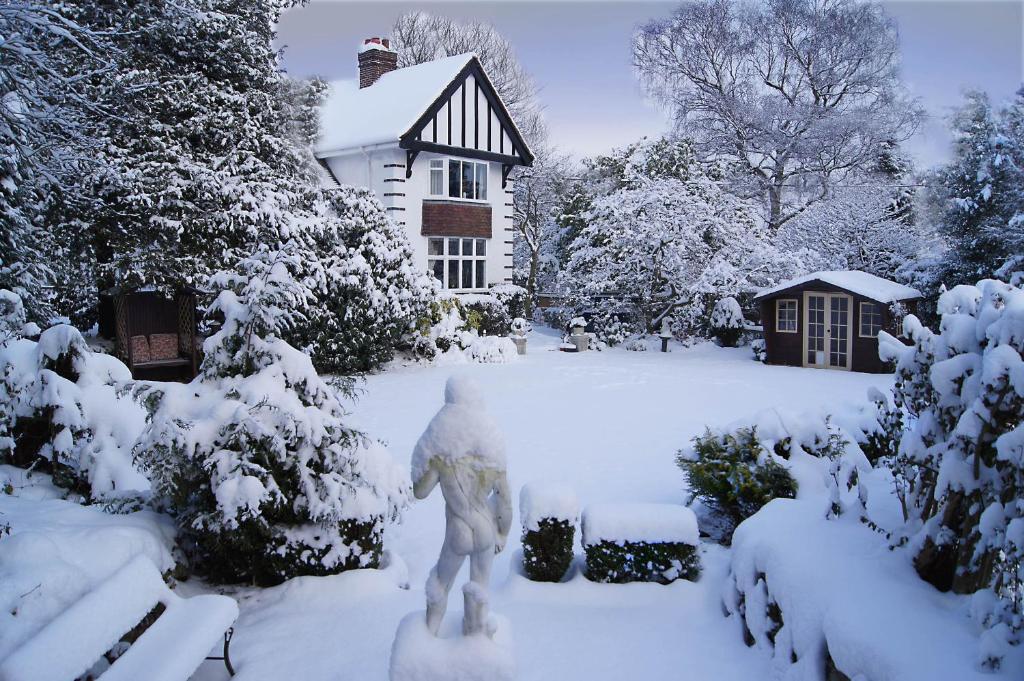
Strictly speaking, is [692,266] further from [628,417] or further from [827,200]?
[628,417]

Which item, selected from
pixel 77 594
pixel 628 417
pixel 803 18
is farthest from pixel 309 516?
pixel 803 18

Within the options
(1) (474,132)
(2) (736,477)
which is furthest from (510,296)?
(2) (736,477)

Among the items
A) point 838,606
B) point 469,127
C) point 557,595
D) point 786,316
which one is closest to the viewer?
point 838,606

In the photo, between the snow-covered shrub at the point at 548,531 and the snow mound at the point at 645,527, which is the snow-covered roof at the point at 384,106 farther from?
the snow mound at the point at 645,527

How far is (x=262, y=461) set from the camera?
5.89m

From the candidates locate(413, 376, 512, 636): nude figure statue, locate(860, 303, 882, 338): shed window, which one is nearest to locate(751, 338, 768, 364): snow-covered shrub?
locate(860, 303, 882, 338): shed window

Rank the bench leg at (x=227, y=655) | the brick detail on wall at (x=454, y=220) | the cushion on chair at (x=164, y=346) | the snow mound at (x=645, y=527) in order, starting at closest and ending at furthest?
the bench leg at (x=227, y=655), the snow mound at (x=645, y=527), the cushion on chair at (x=164, y=346), the brick detail on wall at (x=454, y=220)

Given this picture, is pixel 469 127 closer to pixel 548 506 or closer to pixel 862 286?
pixel 862 286

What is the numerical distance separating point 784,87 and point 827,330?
1429 cm

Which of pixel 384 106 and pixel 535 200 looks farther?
pixel 535 200

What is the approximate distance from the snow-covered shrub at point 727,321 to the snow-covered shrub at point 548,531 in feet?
57.2

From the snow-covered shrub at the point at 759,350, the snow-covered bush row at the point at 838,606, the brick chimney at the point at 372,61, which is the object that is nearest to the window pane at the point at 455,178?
the brick chimney at the point at 372,61

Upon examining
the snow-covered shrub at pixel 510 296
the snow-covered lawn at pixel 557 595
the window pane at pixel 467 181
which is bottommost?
the snow-covered lawn at pixel 557 595

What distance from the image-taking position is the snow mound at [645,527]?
20.4 ft
